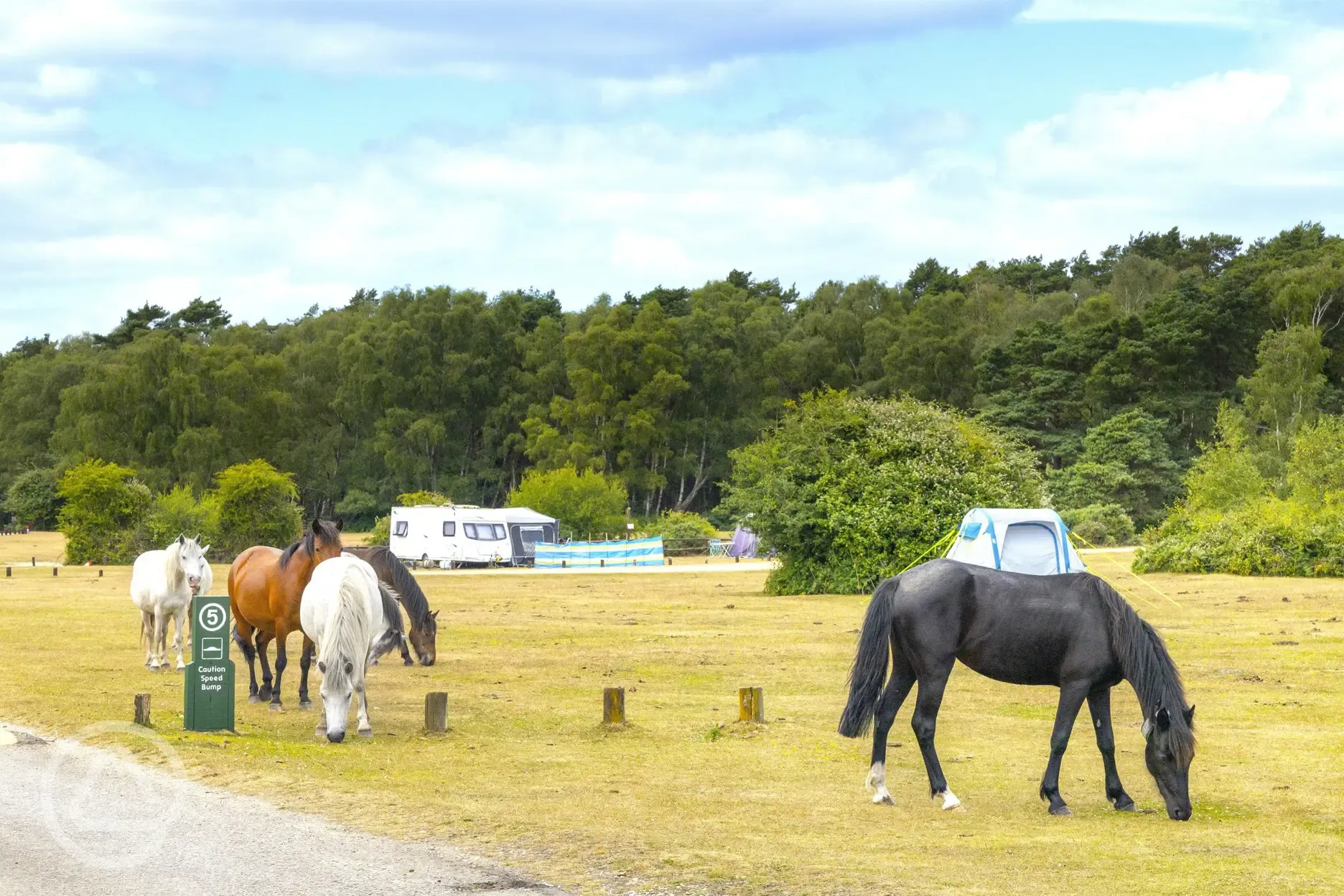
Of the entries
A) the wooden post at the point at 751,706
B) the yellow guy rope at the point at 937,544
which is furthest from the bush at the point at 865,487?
the wooden post at the point at 751,706

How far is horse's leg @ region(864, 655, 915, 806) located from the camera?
1026 cm

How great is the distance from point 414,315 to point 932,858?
8758 cm

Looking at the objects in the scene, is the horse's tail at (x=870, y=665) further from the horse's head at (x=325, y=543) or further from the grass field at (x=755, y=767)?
the horse's head at (x=325, y=543)

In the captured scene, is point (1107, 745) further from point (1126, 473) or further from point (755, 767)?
point (1126, 473)

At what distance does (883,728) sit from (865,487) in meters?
23.4

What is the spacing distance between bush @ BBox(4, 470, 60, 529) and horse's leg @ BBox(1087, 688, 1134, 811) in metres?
87.4

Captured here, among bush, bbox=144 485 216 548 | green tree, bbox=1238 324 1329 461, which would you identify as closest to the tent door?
bush, bbox=144 485 216 548

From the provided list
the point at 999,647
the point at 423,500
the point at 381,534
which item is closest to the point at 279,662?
the point at 999,647

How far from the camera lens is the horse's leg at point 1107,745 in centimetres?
1015

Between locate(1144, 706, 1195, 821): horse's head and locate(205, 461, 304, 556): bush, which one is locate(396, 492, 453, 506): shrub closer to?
locate(205, 461, 304, 556): bush

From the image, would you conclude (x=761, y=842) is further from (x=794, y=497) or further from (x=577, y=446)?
(x=577, y=446)

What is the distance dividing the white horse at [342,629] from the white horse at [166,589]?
511 cm

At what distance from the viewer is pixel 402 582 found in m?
19.0

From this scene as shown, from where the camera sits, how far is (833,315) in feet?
292
